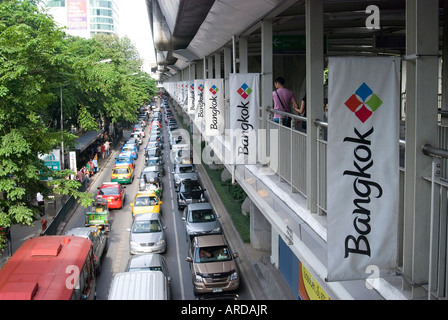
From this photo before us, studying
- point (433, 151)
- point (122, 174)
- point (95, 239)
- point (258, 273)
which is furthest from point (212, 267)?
point (122, 174)

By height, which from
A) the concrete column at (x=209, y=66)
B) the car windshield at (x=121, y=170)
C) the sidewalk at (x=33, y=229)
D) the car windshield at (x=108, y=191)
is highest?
the concrete column at (x=209, y=66)

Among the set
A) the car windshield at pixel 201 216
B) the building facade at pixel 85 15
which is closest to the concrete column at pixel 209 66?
the car windshield at pixel 201 216

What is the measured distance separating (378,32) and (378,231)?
38.4 ft

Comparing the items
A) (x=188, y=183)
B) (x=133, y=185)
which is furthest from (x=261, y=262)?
(x=133, y=185)

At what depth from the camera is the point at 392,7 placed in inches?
466

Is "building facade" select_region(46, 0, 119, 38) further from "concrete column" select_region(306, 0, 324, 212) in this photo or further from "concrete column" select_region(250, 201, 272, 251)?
"concrete column" select_region(306, 0, 324, 212)

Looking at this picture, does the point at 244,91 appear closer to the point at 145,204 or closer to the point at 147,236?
the point at 147,236

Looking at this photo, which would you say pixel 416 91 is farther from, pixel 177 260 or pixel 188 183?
pixel 188 183

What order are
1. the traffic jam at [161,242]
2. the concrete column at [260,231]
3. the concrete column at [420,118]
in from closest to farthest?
the concrete column at [420,118], the traffic jam at [161,242], the concrete column at [260,231]

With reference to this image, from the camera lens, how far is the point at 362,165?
4836mm

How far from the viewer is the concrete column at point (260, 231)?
18078 millimetres

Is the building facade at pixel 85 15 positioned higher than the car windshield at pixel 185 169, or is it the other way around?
the building facade at pixel 85 15

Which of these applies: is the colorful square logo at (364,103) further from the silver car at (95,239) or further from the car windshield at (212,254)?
the silver car at (95,239)

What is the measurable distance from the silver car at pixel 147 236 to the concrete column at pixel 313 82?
39.8 feet
